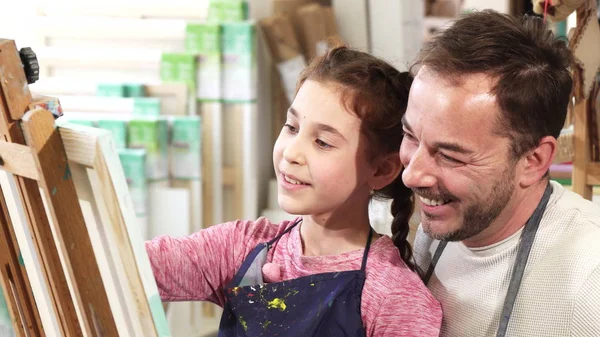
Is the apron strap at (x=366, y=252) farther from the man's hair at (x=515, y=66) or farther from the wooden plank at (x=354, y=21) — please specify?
the wooden plank at (x=354, y=21)

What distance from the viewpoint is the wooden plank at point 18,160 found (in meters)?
1.05

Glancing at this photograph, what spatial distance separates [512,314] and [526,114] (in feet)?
1.12

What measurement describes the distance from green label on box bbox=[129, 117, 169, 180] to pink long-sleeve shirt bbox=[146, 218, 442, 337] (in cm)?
166

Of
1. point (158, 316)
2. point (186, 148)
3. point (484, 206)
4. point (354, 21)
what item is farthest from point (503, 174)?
point (354, 21)

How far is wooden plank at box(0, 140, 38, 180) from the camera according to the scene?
1.05 metres

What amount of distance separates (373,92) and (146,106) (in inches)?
77.7

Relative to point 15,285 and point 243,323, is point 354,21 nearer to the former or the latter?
point 243,323

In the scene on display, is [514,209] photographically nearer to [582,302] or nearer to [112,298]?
[582,302]

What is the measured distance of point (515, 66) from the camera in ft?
4.29

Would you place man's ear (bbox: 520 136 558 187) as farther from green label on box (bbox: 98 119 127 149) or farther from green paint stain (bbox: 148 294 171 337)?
green label on box (bbox: 98 119 127 149)

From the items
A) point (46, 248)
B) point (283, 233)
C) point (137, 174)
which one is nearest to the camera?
point (46, 248)

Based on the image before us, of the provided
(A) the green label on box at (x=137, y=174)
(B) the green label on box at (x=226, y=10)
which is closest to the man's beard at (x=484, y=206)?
(A) the green label on box at (x=137, y=174)

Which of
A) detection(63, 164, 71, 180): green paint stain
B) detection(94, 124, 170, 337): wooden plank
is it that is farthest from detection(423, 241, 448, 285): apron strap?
detection(63, 164, 71, 180): green paint stain

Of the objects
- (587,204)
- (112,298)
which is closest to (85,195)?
(112,298)
